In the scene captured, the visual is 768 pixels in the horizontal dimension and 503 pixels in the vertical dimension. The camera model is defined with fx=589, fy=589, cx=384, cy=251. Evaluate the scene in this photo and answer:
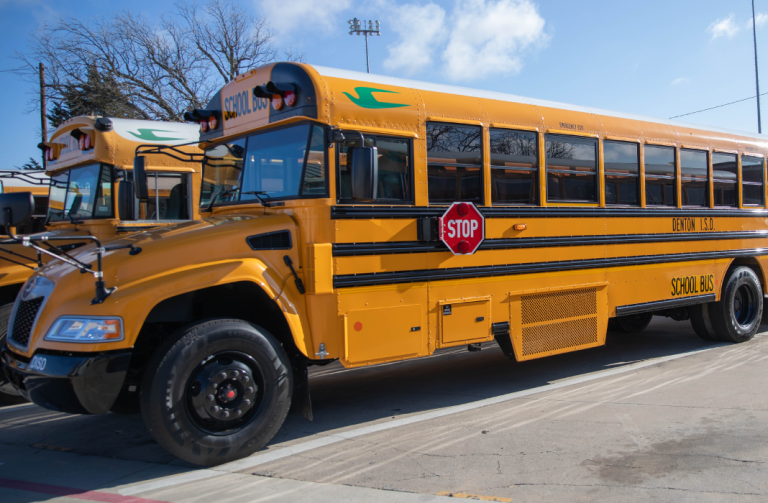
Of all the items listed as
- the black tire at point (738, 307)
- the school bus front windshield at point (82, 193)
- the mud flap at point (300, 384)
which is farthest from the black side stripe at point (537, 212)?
the school bus front windshield at point (82, 193)

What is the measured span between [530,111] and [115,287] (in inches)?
161

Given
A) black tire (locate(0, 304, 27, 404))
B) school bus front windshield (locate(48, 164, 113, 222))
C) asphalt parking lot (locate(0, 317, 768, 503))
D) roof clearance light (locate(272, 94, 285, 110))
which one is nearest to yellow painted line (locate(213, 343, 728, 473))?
asphalt parking lot (locate(0, 317, 768, 503))

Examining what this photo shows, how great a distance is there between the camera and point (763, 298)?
8.48 meters

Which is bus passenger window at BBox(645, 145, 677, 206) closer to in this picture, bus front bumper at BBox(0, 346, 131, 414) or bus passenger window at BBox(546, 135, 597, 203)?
bus passenger window at BBox(546, 135, 597, 203)

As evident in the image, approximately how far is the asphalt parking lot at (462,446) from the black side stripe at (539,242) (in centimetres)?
142

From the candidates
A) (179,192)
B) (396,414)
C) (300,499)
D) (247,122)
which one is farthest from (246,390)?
(179,192)

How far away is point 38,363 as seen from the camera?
3.64m

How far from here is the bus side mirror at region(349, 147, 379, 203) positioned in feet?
13.9

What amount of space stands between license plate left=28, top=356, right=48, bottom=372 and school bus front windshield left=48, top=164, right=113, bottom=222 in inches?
156

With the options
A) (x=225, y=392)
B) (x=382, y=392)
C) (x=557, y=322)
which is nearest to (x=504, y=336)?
(x=557, y=322)

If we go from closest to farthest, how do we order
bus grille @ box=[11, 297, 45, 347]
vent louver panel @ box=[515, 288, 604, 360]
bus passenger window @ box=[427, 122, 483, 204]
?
bus grille @ box=[11, 297, 45, 347] → bus passenger window @ box=[427, 122, 483, 204] → vent louver panel @ box=[515, 288, 604, 360]

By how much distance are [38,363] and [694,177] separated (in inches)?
290

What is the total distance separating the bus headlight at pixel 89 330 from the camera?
3574 millimetres

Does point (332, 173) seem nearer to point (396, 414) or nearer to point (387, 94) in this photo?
point (387, 94)
